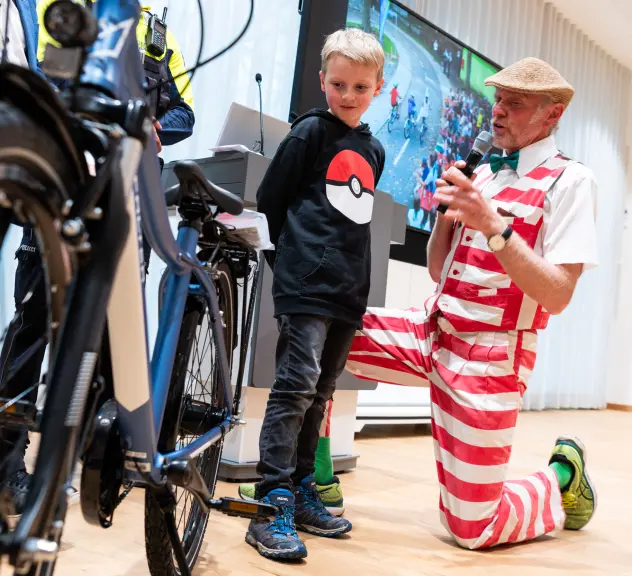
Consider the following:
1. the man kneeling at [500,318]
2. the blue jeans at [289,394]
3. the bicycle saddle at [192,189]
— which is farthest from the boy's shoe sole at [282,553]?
the bicycle saddle at [192,189]

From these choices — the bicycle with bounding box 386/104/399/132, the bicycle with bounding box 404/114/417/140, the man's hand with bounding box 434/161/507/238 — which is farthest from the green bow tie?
the bicycle with bounding box 404/114/417/140

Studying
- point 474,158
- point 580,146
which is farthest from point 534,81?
point 580,146

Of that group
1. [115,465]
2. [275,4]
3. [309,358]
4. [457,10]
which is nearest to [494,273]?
[309,358]

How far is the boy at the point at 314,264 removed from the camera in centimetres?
139

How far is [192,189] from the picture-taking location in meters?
1.04

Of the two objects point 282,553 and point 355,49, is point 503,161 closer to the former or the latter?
point 355,49

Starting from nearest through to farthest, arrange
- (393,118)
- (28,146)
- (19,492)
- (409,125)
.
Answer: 1. (28,146)
2. (19,492)
3. (393,118)
4. (409,125)

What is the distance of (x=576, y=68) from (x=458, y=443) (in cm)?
484

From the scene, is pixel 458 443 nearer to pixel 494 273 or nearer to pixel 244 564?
pixel 494 273

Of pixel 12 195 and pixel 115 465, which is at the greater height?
pixel 12 195

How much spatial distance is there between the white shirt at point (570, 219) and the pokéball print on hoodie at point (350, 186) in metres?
0.42

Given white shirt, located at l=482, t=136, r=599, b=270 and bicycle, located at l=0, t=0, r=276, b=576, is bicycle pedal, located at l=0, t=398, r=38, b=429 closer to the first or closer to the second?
bicycle, located at l=0, t=0, r=276, b=576

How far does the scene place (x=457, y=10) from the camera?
4.30 m

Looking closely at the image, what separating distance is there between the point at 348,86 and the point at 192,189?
0.59 meters
